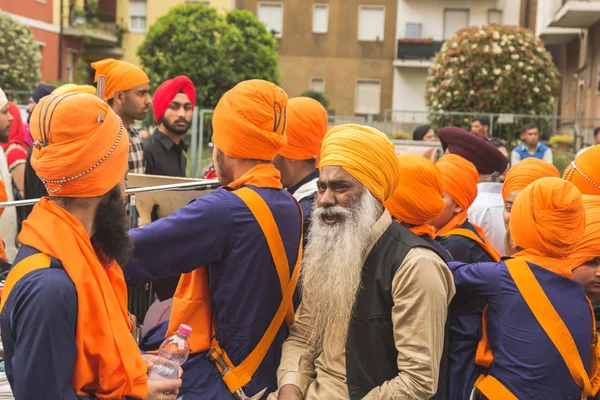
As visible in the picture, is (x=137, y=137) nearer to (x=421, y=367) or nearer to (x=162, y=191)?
(x=162, y=191)

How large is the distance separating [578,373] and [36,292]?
243cm

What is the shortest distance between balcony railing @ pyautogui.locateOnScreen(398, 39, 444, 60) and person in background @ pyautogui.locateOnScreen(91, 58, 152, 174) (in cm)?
3273

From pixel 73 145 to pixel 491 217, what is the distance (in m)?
4.07

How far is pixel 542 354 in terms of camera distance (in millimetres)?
3551

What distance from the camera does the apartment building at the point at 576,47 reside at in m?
24.5

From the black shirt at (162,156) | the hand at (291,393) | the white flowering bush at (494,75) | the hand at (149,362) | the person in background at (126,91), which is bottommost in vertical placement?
the hand at (291,393)

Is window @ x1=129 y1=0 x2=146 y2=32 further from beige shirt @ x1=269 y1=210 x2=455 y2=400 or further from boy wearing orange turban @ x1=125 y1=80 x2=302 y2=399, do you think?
beige shirt @ x1=269 y1=210 x2=455 y2=400

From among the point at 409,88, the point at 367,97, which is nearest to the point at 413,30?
the point at 409,88

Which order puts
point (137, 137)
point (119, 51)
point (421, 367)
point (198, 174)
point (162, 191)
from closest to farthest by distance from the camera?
1. point (421, 367)
2. point (162, 191)
3. point (137, 137)
4. point (198, 174)
5. point (119, 51)

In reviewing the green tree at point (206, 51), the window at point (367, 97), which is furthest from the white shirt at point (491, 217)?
the window at point (367, 97)

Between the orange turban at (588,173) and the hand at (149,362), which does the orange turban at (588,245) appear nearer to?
the orange turban at (588,173)

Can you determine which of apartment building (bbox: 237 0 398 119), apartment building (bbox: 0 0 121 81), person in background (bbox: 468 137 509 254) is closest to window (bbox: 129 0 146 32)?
apartment building (bbox: 0 0 121 81)

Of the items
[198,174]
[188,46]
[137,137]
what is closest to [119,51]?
A: [188,46]

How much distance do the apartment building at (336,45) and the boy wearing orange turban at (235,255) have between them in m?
36.5
